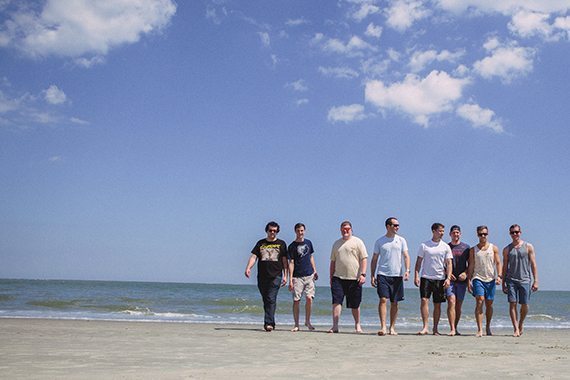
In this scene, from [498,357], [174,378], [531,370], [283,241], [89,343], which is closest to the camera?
[174,378]

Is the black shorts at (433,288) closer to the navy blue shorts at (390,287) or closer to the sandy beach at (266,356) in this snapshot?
the navy blue shorts at (390,287)

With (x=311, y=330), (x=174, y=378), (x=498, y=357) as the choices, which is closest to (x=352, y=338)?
(x=311, y=330)

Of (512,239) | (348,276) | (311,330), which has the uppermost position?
(512,239)

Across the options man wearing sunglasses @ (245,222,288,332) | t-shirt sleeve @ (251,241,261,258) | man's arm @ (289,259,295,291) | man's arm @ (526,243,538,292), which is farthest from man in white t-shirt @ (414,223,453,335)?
t-shirt sleeve @ (251,241,261,258)

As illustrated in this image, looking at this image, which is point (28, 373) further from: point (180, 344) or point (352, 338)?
point (352, 338)

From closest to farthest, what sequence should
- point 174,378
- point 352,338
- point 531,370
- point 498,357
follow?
point 174,378 → point 531,370 → point 498,357 → point 352,338

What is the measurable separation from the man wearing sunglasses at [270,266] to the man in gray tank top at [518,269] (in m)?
3.59

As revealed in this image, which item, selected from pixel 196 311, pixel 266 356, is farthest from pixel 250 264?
pixel 196 311

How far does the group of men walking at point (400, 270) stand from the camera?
929 cm

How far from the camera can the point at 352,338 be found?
8.52 metres

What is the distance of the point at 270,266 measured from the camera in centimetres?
979

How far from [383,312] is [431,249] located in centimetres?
125

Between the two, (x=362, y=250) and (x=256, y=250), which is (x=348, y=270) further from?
(x=256, y=250)

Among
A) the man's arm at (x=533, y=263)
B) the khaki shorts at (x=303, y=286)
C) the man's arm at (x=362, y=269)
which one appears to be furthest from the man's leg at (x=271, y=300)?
the man's arm at (x=533, y=263)
